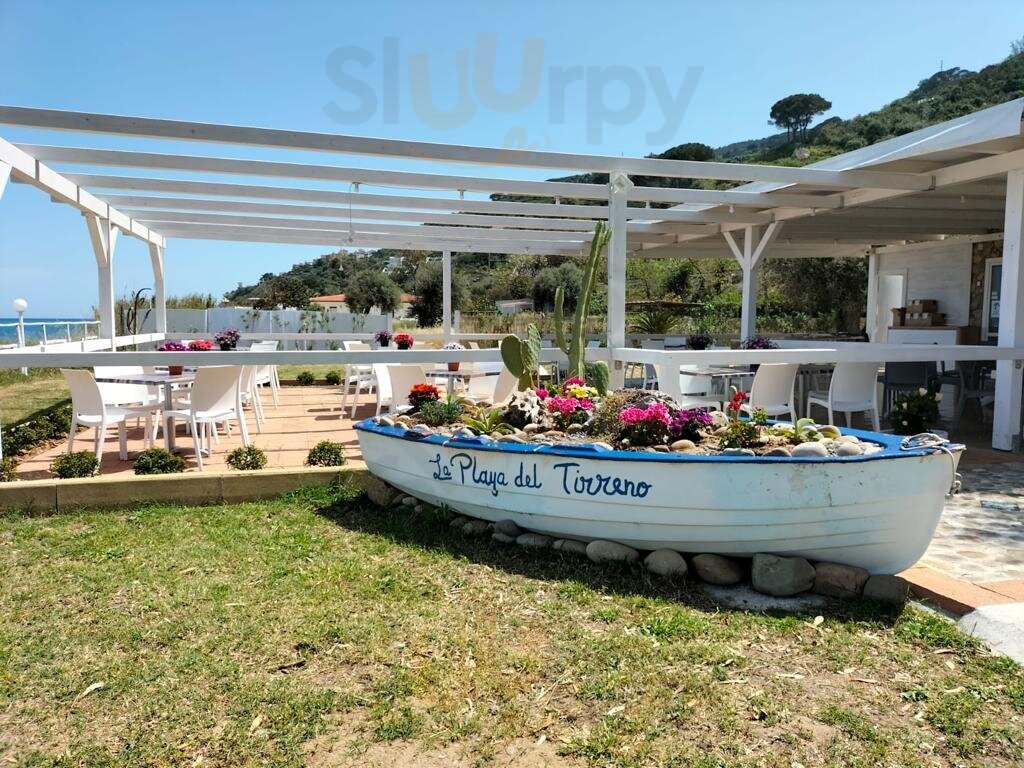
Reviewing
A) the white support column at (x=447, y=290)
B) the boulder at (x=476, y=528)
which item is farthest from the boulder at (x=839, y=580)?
the white support column at (x=447, y=290)

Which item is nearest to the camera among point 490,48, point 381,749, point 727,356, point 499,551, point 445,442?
point 381,749

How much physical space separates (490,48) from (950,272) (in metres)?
9.09

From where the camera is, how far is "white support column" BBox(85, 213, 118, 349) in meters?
9.12

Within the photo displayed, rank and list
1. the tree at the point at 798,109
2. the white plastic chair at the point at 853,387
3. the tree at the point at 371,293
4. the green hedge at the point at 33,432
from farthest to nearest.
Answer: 1. the tree at the point at 798,109
2. the tree at the point at 371,293
3. the white plastic chair at the point at 853,387
4. the green hedge at the point at 33,432

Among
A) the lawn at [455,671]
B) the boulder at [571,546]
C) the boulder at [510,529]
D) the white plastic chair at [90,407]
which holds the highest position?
the white plastic chair at [90,407]

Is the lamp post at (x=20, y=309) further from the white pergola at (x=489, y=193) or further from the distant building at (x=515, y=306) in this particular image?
the distant building at (x=515, y=306)

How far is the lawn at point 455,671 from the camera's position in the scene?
2.10 metres

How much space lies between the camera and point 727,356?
19.7 feet

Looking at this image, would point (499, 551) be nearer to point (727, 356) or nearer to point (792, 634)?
point (792, 634)

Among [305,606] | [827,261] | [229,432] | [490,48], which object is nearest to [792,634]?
[305,606]

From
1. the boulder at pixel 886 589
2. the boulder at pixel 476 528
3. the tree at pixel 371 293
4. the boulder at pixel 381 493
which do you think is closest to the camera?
the boulder at pixel 886 589

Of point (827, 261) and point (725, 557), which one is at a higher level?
point (827, 261)

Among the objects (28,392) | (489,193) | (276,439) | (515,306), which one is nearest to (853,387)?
(489,193)

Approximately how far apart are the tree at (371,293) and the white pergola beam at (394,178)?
95.0ft
